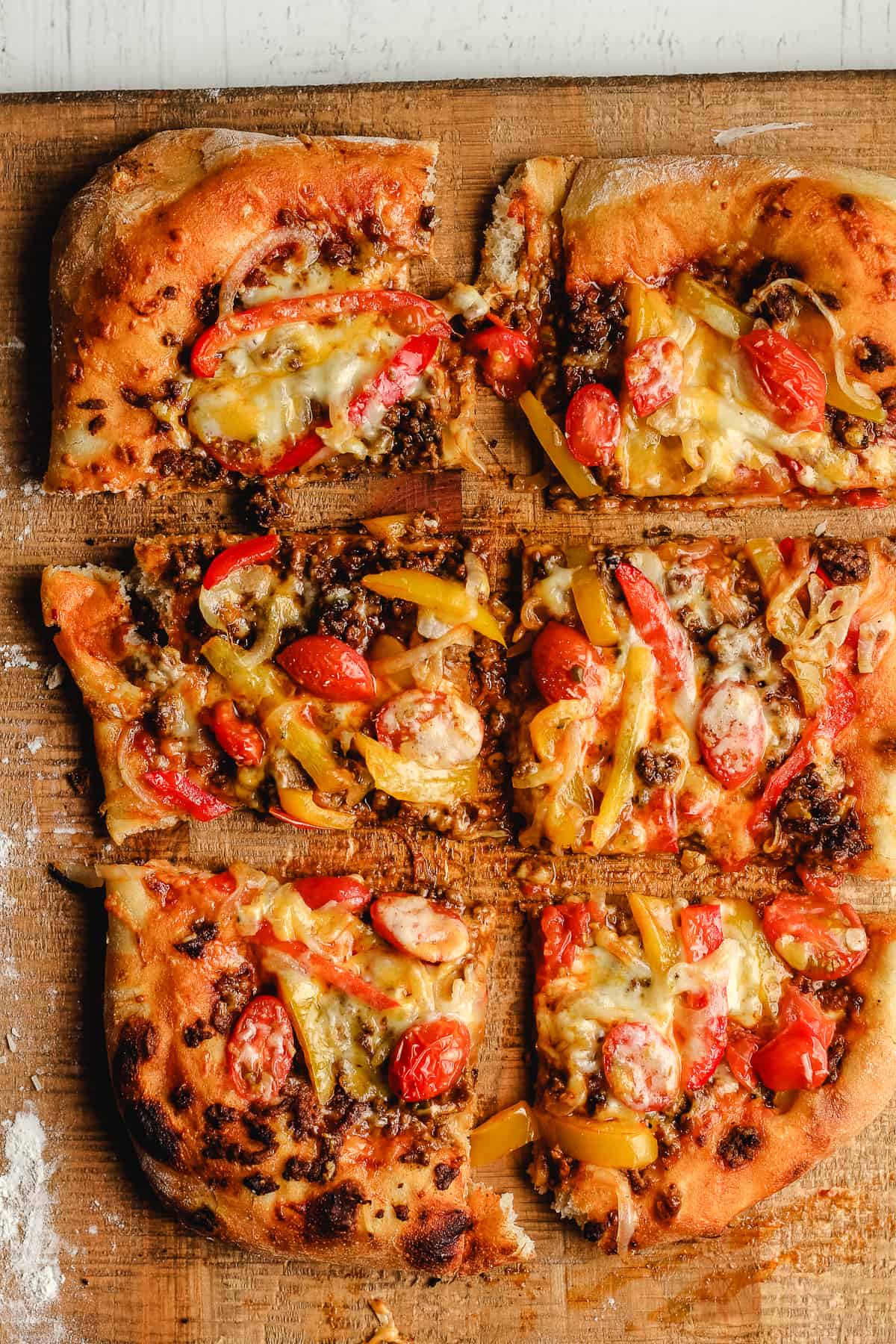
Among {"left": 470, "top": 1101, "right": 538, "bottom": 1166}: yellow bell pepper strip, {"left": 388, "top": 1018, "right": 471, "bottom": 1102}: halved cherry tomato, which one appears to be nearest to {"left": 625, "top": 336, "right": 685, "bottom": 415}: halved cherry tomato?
{"left": 388, "top": 1018, "right": 471, "bottom": 1102}: halved cherry tomato

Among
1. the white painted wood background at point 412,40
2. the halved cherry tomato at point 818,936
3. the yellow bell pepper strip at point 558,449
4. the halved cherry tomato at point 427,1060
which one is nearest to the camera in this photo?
the halved cherry tomato at point 427,1060

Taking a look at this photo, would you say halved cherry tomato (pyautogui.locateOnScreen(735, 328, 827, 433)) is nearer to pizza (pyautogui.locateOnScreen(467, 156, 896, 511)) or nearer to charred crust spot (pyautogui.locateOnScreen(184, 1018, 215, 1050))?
pizza (pyautogui.locateOnScreen(467, 156, 896, 511))

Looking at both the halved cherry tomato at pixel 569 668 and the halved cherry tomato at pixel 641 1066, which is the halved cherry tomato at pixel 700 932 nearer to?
the halved cherry tomato at pixel 641 1066

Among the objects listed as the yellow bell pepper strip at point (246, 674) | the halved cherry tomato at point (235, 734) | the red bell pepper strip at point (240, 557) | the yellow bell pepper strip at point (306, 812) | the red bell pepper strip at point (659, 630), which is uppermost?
the red bell pepper strip at point (240, 557)

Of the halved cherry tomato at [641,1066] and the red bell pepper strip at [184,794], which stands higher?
the red bell pepper strip at [184,794]

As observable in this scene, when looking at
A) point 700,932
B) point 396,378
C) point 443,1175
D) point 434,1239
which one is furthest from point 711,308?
point 434,1239

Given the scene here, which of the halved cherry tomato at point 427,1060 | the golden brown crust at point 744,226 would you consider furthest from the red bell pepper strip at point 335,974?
the golden brown crust at point 744,226

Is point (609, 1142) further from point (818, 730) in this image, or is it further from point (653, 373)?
point (653, 373)

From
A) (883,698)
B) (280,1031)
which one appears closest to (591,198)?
(883,698)
